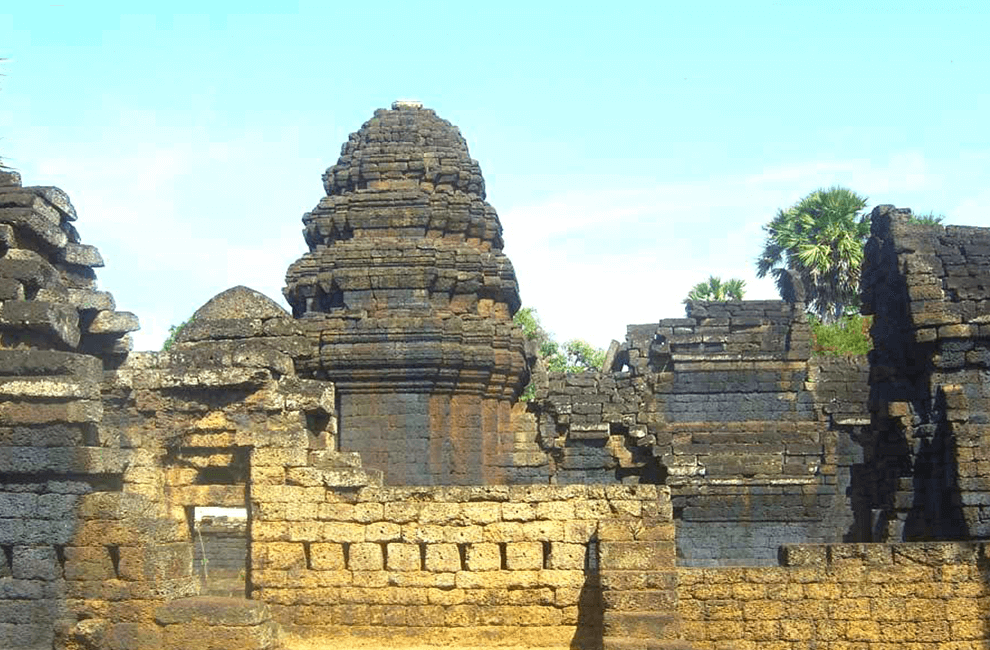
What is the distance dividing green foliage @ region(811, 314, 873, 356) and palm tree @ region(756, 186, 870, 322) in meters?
2.72

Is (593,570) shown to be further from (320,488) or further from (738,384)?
(738,384)

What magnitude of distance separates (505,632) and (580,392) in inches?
358

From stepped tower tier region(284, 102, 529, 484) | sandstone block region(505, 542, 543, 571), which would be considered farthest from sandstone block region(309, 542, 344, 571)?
stepped tower tier region(284, 102, 529, 484)

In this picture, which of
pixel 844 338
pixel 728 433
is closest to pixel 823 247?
pixel 844 338

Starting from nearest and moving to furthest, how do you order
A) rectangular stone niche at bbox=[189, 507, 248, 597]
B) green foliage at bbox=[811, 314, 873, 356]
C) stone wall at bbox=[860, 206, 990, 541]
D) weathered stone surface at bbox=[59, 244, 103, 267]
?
weathered stone surface at bbox=[59, 244, 103, 267] → stone wall at bbox=[860, 206, 990, 541] → rectangular stone niche at bbox=[189, 507, 248, 597] → green foliage at bbox=[811, 314, 873, 356]

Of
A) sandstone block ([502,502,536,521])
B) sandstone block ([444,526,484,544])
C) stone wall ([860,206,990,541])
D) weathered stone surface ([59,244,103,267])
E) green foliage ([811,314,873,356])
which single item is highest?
green foliage ([811,314,873,356])

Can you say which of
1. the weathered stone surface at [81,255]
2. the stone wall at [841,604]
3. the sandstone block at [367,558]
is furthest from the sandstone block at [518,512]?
the weathered stone surface at [81,255]

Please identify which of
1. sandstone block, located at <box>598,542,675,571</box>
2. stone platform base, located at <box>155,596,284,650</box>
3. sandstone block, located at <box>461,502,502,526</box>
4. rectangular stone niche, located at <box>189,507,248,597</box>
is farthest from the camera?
rectangular stone niche, located at <box>189,507,248,597</box>

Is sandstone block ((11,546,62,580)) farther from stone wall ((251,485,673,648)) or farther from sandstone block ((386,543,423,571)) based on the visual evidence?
sandstone block ((386,543,423,571))

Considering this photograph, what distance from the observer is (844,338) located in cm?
3769

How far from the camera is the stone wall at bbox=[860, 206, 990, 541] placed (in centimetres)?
1578

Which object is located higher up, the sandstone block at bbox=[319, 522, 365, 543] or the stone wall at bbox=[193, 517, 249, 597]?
the sandstone block at bbox=[319, 522, 365, 543]

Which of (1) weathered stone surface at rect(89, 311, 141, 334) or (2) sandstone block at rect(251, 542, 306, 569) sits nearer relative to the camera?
(2) sandstone block at rect(251, 542, 306, 569)

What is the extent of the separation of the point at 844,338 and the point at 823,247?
193 inches
